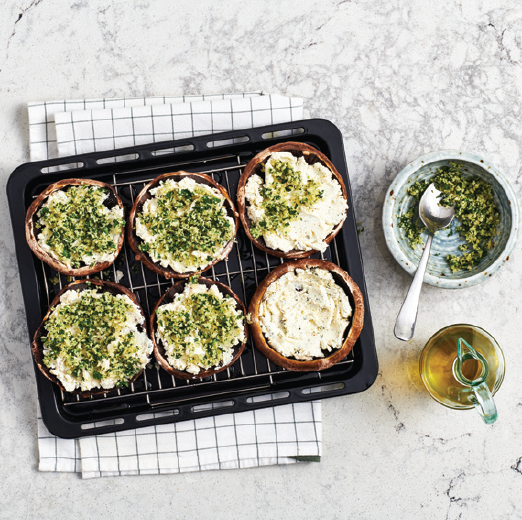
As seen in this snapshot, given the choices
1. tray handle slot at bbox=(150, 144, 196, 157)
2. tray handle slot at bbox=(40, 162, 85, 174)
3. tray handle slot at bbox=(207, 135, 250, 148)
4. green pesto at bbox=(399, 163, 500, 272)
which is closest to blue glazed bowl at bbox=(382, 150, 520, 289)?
green pesto at bbox=(399, 163, 500, 272)

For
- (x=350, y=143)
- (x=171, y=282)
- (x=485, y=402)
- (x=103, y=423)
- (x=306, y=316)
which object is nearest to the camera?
(x=485, y=402)

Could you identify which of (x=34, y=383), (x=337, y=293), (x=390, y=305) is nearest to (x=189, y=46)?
(x=337, y=293)

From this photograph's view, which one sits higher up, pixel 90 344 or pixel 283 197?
pixel 283 197

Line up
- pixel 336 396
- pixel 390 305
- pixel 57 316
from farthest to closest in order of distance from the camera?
pixel 390 305
pixel 336 396
pixel 57 316

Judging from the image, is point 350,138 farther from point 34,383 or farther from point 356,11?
point 34,383

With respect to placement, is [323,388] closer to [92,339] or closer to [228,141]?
[92,339]

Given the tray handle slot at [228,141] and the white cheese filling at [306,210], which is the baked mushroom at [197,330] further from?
the tray handle slot at [228,141]

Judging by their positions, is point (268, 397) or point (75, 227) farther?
point (268, 397)

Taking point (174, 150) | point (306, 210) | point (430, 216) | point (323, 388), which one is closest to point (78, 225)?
point (174, 150)
